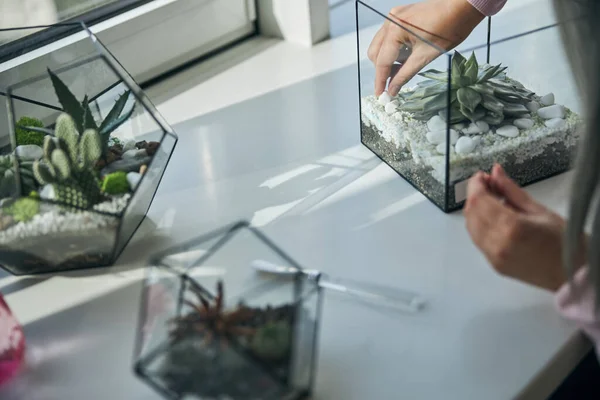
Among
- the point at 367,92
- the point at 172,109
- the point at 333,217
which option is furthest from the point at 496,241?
the point at 172,109

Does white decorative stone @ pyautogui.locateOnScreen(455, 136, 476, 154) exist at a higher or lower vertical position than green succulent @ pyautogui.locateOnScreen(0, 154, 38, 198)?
lower

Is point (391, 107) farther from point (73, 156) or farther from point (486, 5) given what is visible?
point (73, 156)

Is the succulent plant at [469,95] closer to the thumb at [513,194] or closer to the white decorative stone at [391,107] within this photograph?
the white decorative stone at [391,107]

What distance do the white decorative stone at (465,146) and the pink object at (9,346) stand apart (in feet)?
1.65

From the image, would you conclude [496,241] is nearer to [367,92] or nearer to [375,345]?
[375,345]

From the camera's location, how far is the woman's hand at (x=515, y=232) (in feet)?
2.23

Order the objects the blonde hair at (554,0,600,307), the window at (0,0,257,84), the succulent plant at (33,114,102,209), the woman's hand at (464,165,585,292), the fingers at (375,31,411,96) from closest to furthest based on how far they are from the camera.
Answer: the blonde hair at (554,0,600,307) → the woman's hand at (464,165,585,292) → the succulent plant at (33,114,102,209) → the fingers at (375,31,411,96) → the window at (0,0,257,84)

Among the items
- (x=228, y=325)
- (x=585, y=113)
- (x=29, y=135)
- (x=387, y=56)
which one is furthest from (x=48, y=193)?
(x=585, y=113)

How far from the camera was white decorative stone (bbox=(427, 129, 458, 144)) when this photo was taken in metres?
0.89

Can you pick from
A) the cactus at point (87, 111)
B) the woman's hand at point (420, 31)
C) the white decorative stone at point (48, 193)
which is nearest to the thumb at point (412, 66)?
the woman's hand at point (420, 31)

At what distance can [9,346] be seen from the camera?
2.31 feet

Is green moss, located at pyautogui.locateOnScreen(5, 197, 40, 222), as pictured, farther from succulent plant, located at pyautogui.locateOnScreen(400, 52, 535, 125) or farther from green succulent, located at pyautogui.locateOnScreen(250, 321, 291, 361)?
succulent plant, located at pyautogui.locateOnScreen(400, 52, 535, 125)

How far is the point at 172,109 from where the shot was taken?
1.17 metres

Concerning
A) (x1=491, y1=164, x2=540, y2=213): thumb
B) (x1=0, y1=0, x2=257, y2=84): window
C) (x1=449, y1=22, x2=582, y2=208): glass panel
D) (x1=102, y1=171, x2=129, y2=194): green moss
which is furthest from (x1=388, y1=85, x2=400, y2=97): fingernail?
(x1=0, y1=0, x2=257, y2=84): window
